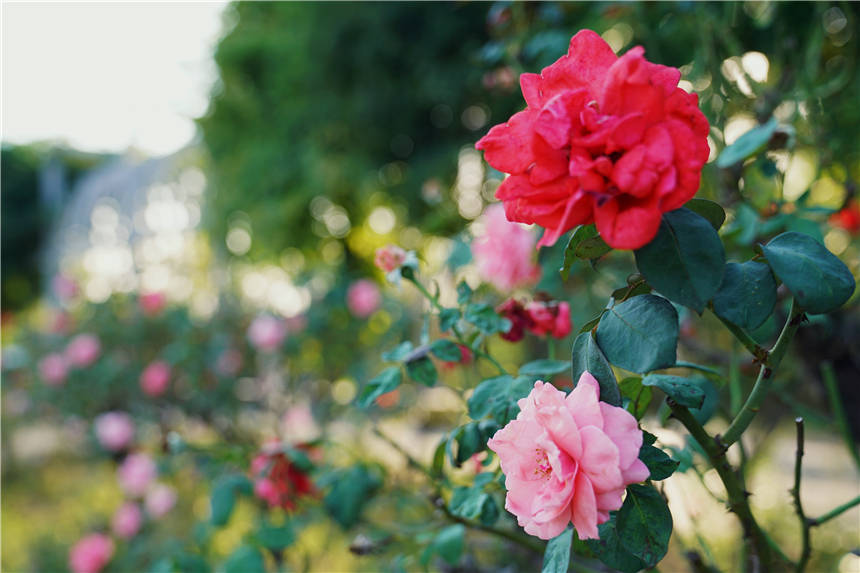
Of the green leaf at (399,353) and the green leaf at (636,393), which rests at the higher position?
the green leaf at (636,393)

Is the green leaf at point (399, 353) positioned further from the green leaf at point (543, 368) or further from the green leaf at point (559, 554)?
the green leaf at point (559, 554)

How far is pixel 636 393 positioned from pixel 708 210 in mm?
141

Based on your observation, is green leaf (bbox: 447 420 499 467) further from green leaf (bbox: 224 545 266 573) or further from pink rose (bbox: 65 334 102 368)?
pink rose (bbox: 65 334 102 368)

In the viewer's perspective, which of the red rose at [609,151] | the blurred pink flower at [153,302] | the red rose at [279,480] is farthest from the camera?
the blurred pink flower at [153,302]

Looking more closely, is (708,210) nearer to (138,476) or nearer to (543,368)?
(543,368)

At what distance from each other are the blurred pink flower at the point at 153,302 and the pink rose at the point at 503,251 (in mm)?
2310

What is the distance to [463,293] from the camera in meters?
0.64

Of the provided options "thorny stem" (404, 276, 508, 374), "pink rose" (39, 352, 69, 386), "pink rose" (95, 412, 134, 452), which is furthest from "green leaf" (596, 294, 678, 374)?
"pink rose" (39, 352, 69, 386)

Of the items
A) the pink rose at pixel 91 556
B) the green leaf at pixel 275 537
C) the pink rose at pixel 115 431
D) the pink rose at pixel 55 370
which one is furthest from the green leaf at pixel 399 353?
the pink rose at pixel 55 370

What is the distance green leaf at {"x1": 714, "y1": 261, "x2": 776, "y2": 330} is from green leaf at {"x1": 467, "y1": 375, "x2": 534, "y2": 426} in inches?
7.4

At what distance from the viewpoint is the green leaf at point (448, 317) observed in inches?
24.5

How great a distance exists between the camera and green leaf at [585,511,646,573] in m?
0.39

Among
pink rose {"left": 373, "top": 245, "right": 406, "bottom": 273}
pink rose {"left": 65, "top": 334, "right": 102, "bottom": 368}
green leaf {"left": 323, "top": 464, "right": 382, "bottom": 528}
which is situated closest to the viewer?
pink rose {"left": 373, "top": 245, "right": 406, "bottom": 273}

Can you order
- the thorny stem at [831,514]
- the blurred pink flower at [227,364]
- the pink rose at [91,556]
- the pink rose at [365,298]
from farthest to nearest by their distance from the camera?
1. the blurred pink flower at [227,364]
2. the pink rose at [365,298]
3. the pink rose at [91,556]
4. the thorny stem at [831,514]
